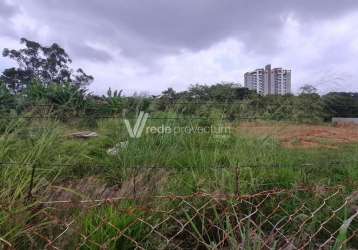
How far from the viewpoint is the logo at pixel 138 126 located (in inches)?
116

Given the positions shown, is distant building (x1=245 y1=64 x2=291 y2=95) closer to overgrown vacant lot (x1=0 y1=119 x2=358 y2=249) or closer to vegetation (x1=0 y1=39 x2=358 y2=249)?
vegetation (x1=0 y1=39 x2=358 y2=249)

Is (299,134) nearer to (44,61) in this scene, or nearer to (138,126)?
(138,126)

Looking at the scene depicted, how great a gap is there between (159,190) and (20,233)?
0.69 metres

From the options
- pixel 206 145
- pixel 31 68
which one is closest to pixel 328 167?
pixel 206 145

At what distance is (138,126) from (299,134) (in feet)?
6.49

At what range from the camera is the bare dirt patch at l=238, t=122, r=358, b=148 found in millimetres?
2881

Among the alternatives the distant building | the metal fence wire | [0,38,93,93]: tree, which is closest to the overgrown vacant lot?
the metal fence wire

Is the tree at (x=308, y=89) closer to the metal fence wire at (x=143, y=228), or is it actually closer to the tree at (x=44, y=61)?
the metal fence wire at (x=143, y=228)

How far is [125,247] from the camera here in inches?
50.5

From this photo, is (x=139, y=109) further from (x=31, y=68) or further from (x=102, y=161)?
(x=31, y=68)

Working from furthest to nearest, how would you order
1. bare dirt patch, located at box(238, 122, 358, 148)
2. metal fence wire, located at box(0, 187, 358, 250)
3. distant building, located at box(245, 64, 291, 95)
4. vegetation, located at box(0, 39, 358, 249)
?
1. distant building, located at box(245, 64, 291, 95)
2. bare dirt patch, located at box(238, 122, 358, 148)
3. vegetation, located at box(0, 39, 358, 249)
4. metal fence wire, located at box(0, 187, 358, 250)

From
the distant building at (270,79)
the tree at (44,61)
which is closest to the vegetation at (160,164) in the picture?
the distant building at (270,79)

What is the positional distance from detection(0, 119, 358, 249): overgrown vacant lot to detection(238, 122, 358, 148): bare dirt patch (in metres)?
0.03

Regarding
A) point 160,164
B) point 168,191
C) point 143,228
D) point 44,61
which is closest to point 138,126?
point 160,164
